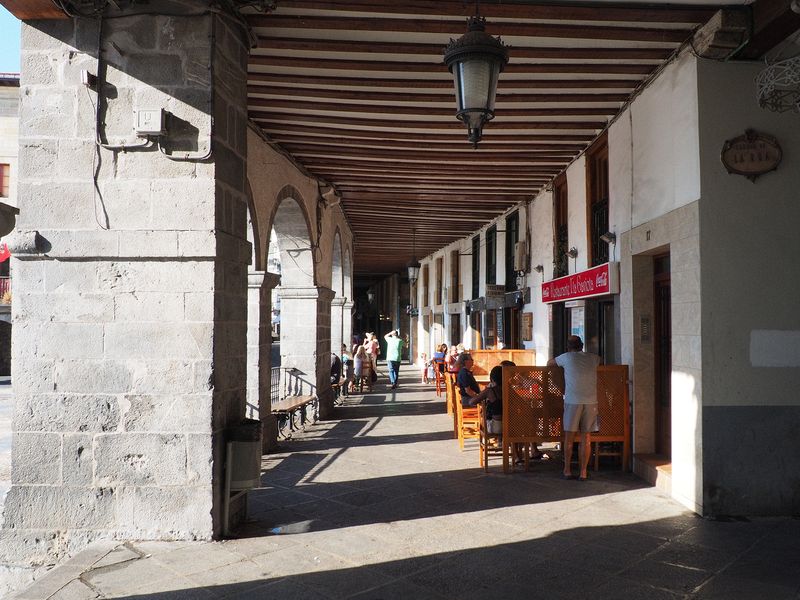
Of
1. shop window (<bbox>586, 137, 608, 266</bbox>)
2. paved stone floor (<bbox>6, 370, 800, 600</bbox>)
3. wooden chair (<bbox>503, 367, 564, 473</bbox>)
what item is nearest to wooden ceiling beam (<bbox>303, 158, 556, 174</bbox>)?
shop window (<bbox>586, 137, 608, 266</bbox>)

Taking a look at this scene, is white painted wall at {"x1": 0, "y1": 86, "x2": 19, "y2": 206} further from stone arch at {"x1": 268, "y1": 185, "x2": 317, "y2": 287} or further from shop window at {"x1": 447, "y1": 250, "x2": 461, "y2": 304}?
stone arch at {"x1": 268, "y1": 185, "x2": 317, "y2": 287}

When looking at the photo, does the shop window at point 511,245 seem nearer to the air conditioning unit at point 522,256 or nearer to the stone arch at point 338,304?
the air conditioning unit at point 522,256

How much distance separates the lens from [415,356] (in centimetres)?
2484

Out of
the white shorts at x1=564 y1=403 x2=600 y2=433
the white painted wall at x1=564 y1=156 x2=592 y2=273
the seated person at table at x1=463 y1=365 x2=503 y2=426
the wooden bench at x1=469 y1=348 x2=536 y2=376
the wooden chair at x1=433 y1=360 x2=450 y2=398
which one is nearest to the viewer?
the white shorts at x1=564 y1=403 x2=600 y2=433

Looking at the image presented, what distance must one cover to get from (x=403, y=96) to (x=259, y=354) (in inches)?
125

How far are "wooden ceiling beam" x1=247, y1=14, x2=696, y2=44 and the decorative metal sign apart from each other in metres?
0.92

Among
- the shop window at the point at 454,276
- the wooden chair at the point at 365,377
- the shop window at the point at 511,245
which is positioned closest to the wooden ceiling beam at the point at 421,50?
the shop window at the point at 511,245

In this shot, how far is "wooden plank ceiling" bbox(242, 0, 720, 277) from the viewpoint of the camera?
14.8 feet

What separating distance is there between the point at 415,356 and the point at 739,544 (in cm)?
2090

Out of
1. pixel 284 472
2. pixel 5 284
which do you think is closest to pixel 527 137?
pixel 284 472

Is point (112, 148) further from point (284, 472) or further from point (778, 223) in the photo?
point (778, 223)

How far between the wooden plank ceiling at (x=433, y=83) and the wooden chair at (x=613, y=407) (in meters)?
2.59

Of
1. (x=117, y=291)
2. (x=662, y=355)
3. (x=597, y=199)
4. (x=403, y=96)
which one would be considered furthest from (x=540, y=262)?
(x=117, y=291)

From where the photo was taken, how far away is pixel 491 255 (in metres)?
13.4
